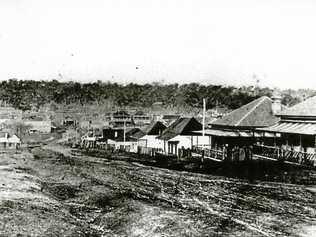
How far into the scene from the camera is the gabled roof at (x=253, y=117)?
43.0 m

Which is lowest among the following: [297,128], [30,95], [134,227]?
[134,227]

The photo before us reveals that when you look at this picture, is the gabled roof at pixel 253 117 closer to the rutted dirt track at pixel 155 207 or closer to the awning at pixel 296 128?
the awning at pixel 296 128

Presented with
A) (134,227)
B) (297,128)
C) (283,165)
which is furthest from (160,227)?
(297,128)

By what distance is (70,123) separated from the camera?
14212 centimetres

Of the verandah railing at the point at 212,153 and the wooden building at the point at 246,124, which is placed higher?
the wooden building at the point at 246,124

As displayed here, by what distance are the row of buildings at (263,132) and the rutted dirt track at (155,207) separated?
29.6ft

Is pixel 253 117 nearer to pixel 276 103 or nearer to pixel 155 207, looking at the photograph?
pixel 276 103

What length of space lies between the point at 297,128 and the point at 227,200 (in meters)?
15.9

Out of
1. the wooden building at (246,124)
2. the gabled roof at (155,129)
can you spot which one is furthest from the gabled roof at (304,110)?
the gabled roof at (155,129)

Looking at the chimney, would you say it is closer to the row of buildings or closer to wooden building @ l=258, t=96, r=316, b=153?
the row of buildings

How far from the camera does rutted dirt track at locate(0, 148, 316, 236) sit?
14633 mm

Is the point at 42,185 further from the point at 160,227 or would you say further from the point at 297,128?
the point at 297,128

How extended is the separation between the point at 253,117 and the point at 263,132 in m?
3.68

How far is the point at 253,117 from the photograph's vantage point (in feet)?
145
